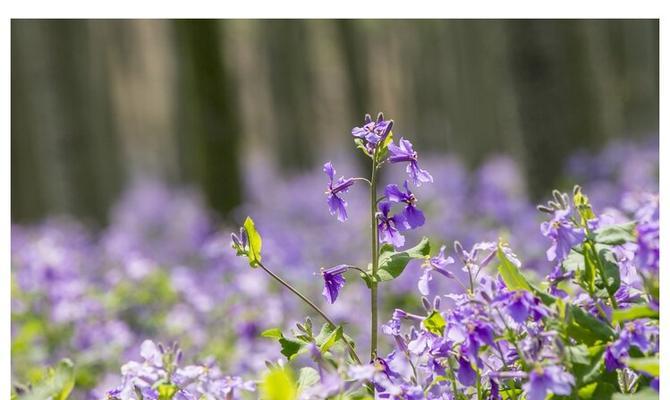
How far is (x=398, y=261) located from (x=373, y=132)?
290mm

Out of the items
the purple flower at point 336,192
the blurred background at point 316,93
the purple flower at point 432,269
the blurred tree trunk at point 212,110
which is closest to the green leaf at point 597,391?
the purple flower at point 432,269

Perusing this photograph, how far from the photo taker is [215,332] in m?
4.79

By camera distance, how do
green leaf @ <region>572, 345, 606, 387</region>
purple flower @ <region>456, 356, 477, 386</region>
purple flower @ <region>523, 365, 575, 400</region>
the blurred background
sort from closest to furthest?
purple flower @ <region>523, 365, 575, 400</region> → green leaf @ <region>572, 345, 606, 387</region> → purple flower @ <region>456, 356, 477, 386</region> → the blurred background

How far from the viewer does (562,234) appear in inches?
77.1

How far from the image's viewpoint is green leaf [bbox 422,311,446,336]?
193 centimetres

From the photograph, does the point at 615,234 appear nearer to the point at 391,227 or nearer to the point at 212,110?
the point at 391,227

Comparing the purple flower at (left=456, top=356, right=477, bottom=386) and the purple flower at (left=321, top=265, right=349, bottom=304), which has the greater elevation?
the purple flower at (left=321, top=265, right=349, bottom=304)

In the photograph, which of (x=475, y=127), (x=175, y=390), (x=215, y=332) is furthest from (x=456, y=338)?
(x=475, y=127)

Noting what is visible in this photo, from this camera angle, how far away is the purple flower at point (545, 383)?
1.65 metres

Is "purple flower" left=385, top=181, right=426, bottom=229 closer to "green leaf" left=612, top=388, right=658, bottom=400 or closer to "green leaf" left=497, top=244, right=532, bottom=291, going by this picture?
"green leaf" left=497, top=244, right=532, bottom=291

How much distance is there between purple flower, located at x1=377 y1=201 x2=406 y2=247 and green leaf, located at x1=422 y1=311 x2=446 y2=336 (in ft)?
0.73

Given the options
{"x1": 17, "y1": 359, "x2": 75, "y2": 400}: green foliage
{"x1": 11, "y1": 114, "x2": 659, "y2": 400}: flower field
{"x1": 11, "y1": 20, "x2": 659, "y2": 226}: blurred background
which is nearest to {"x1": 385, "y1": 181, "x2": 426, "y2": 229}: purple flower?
{"x1": 11, "y1": 114, "x2": 659, "y2": 400}: flower field
